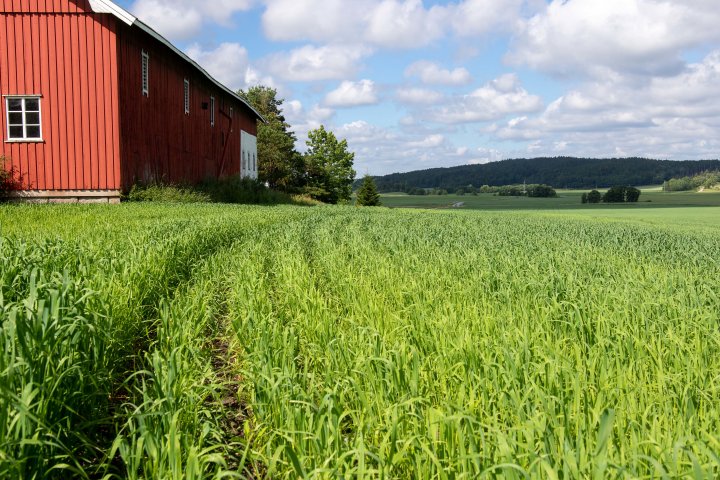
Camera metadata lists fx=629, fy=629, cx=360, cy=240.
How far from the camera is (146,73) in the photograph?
22.3 metres

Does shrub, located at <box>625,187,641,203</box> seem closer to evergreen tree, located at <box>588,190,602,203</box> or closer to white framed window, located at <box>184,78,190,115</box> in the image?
evergreen tree, located at <box>588,190,602,203</box>

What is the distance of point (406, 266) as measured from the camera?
729 centimetres

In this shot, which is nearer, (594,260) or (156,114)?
Answer: (594,260)

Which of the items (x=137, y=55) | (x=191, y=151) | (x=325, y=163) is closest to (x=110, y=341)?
(x=137, y=55)

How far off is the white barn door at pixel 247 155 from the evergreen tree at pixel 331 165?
2294cm

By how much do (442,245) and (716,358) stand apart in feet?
19.8

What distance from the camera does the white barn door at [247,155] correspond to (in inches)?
1576

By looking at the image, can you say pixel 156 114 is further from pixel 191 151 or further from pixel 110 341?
pixel 110 341

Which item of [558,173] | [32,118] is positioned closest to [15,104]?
[32,118]

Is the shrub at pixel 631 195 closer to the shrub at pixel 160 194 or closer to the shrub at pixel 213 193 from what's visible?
the shrub at pixel 213 193

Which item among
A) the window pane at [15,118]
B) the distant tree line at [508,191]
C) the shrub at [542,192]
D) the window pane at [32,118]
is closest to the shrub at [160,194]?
the window pane at [32,118]

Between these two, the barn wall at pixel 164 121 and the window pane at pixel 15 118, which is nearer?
the window pane at pixel 15 118

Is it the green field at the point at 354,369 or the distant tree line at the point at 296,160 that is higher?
the distant tree line at the point at 296,160

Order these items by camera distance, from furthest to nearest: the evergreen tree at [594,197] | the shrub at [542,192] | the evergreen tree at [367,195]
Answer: the shrub at [542,192]
the evergreen tree at [594,197]
the evergreen tree at [367,195]
